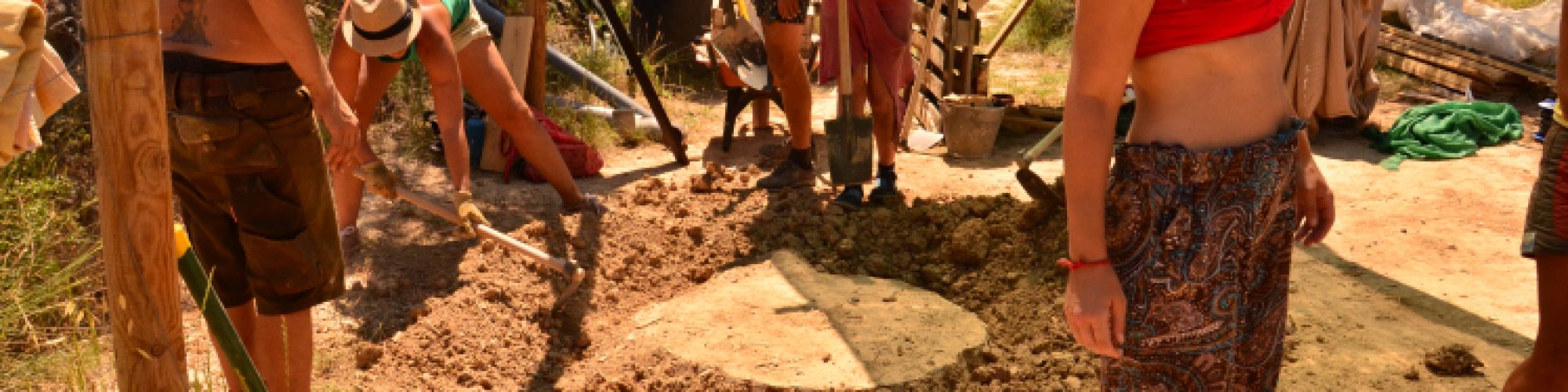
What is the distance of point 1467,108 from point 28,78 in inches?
266

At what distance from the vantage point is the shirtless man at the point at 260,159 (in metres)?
3.01

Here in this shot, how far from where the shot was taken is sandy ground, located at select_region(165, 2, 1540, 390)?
4078 millimetres

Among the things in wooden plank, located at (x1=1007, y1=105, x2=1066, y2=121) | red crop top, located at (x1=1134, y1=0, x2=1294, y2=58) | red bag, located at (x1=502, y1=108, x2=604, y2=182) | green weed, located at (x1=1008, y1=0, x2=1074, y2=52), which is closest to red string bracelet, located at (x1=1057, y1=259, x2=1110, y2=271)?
red crop top, located at (x1=1134, y1=0, x2=1294, y2=58)

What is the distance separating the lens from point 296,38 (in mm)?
2949

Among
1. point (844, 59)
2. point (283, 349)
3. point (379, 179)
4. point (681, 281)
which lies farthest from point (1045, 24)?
point (283, 349)

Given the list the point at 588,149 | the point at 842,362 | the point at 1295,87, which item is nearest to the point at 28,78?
the point at 842,362

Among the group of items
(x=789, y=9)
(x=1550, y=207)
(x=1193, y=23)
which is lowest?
(x=789, y=9)

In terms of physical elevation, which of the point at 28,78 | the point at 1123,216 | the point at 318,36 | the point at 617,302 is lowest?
the point at 617,302

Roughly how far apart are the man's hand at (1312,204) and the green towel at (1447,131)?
4.32 meters

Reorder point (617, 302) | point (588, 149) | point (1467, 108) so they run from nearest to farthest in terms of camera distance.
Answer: point (617, 302) < point (588, 149) < point (1467, 108)

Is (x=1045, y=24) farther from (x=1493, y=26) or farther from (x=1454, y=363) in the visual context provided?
(x=1454, y=363)

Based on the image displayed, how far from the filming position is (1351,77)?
689cm

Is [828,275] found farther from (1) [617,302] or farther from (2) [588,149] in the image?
(2) [588,149]

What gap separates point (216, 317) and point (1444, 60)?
743 cm
